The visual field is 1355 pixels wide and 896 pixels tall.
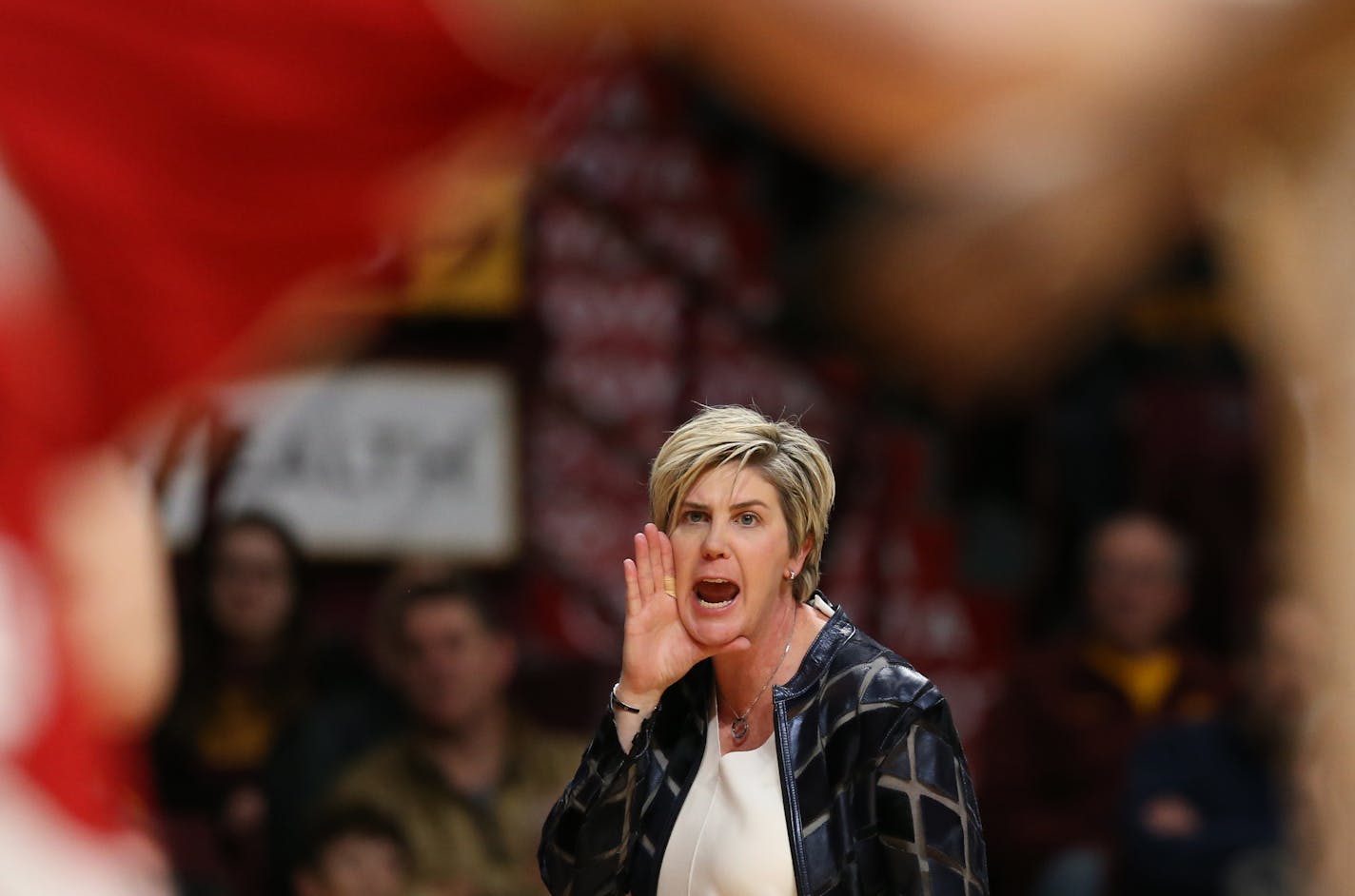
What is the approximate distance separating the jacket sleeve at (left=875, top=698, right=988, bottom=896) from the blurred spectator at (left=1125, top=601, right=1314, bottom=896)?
2345 millimetres

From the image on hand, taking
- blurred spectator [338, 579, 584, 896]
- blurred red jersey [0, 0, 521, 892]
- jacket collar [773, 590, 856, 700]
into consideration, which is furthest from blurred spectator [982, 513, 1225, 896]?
blurred red jersey [0, 0, 521, 892]

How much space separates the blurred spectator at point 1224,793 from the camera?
12.9 ft

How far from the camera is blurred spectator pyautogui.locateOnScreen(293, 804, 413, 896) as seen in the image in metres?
4.05

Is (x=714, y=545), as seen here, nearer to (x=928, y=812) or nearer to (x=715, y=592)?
(x=715, y=592)

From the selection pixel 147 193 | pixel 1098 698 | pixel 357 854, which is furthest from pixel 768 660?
pixel 1098 698

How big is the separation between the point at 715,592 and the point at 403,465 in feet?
15.2

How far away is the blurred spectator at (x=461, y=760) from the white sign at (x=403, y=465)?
5.76ft

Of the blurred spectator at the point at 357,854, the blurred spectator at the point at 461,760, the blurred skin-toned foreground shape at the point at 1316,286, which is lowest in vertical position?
the blurred skin-toned foreground shape at the point at 1316,286

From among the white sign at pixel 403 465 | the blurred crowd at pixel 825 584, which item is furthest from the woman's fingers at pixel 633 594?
the white sign at pixel 403 465

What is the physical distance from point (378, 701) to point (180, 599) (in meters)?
0.64

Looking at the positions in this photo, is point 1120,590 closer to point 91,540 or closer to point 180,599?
point 180,599

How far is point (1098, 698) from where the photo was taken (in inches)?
173

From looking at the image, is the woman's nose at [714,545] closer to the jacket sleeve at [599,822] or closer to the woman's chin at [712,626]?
the woman's chin at [712,626]

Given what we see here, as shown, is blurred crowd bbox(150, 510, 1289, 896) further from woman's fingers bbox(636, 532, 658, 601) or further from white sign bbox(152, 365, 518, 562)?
woman's fingers bbox(636, 532, 658, 601)
